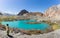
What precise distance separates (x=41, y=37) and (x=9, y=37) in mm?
4526

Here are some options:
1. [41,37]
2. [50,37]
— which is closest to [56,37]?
[50,37]

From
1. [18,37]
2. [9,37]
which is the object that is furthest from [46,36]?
[9,37]

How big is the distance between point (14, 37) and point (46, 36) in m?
4.67

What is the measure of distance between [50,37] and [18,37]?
4.56 meters

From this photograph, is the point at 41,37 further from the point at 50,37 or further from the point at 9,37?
the point at 9,37

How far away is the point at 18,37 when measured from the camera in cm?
1959

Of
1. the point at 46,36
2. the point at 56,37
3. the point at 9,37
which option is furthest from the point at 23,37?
the point at 56,37

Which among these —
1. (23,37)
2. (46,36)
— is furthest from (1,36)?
(46,36)

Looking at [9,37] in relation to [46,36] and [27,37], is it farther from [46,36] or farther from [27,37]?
[46,36]

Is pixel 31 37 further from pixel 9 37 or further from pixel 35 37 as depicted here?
pixel 9 37

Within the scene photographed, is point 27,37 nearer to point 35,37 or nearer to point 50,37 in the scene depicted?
point 35,37

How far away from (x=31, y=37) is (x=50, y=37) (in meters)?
2.72

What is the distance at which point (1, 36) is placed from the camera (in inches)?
781

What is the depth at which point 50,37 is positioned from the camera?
19.9 m
